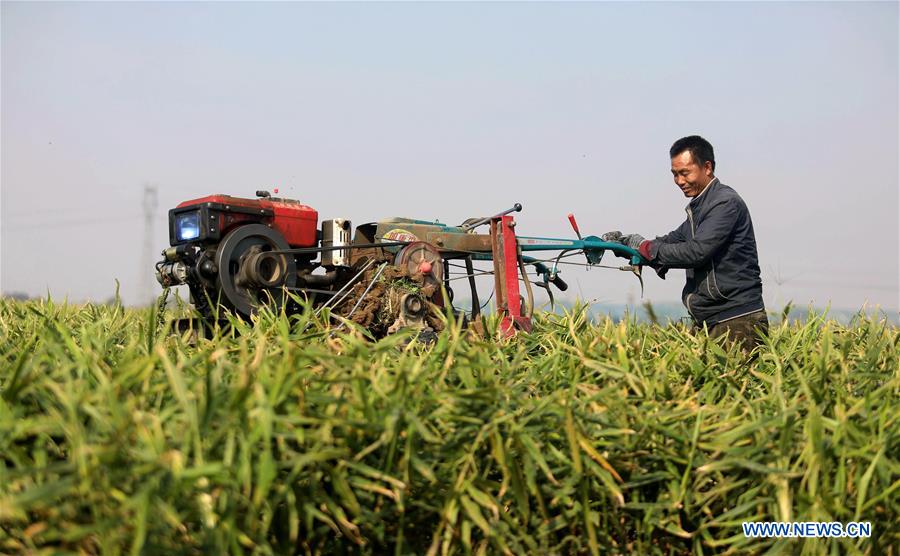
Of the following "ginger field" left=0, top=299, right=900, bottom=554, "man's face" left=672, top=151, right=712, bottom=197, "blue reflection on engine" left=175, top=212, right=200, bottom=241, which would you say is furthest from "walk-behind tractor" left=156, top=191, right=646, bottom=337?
"ginger field" left=0, top=299, right=900, bottom=554

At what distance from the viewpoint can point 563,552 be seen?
2627mm

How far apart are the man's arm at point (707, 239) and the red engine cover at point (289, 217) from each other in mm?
2613

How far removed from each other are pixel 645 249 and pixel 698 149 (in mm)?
747

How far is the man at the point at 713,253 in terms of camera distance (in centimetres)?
498

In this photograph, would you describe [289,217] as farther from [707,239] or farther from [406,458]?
[406,458]

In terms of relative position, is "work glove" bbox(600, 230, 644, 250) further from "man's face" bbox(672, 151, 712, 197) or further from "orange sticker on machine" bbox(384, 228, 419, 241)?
"orange sticker on machine" bbox(384, 228, 419, 241)

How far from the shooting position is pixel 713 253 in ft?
16.5

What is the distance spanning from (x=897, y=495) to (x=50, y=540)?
8.19 feet

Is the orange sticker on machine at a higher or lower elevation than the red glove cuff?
higher

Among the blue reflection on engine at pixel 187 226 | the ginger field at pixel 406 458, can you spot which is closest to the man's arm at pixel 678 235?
the ginger field at pixel 406 458

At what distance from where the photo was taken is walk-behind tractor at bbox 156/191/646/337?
534 cm

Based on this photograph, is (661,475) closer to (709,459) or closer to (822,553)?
(709,459)

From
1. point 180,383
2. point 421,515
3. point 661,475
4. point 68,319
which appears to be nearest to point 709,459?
point 661,475

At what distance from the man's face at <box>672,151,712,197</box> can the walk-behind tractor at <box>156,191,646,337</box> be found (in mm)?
643
